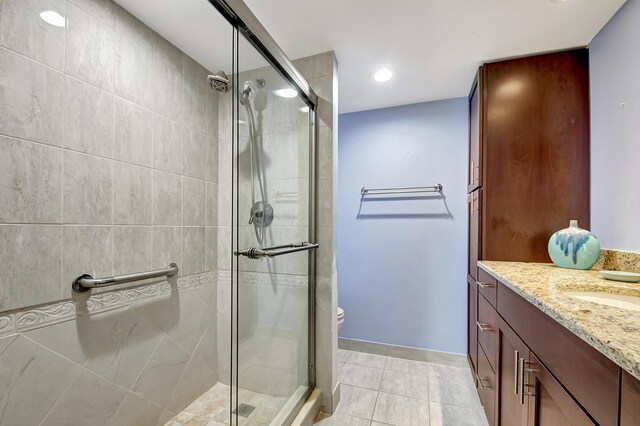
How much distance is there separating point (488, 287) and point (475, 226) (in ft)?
1.65

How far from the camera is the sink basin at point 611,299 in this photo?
85cm

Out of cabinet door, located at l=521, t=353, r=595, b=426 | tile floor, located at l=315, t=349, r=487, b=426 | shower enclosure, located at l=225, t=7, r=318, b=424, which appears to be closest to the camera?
cabinet door, located at l=521, t=353, r=595, b=426

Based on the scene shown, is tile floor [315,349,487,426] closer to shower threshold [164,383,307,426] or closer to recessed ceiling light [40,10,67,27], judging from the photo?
shower threshold [164,383,307,426]

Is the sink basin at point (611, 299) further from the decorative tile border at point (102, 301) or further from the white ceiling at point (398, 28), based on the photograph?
the white ceiling at point (398, 28)

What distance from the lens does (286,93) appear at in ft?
4.62

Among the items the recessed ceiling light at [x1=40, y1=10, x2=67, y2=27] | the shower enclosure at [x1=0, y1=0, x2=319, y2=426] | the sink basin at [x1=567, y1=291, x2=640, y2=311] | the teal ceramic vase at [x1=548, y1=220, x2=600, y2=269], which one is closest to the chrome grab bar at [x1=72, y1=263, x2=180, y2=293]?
the shower enclosure at [x1=0, y1=0, x2=319, y2=426]

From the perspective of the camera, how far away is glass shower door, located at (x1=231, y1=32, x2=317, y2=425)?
1096 mm

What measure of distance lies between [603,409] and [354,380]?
161 cm

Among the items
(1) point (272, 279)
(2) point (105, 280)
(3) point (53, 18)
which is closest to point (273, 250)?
(1) point (272, 279)

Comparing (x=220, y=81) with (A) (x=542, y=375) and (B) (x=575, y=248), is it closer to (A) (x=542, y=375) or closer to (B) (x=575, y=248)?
(A) (x=542, y=375)

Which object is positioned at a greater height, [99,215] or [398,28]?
[398,28]

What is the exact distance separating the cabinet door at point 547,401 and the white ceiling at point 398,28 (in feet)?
5.02

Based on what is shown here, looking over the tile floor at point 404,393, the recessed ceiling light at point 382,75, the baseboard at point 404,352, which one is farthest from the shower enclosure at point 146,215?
the baseboard at point 404,352

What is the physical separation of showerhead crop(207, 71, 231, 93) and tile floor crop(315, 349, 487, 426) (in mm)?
2021
